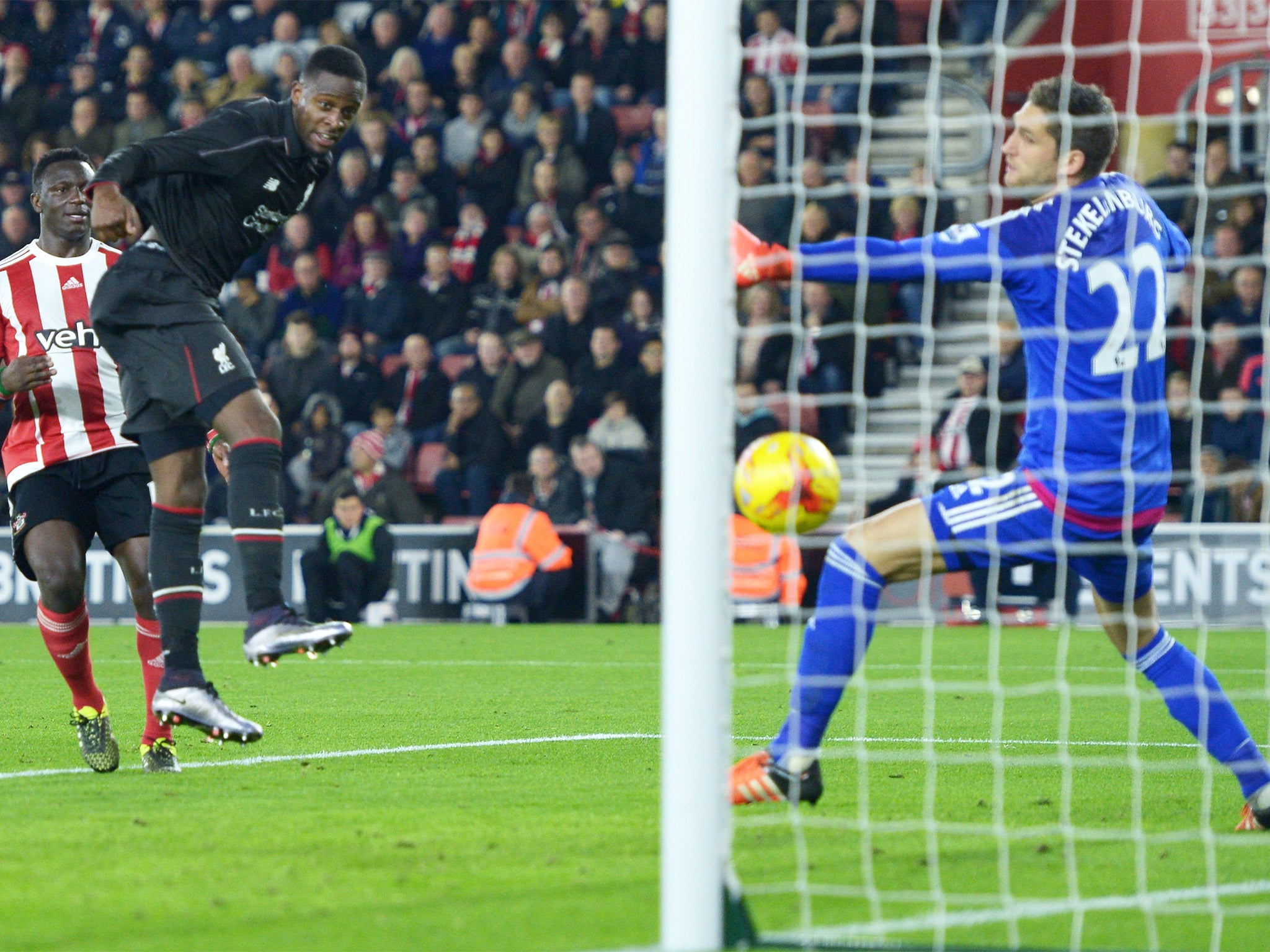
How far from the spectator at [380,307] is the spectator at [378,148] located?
0.95 m

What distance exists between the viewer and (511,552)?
1345 cm

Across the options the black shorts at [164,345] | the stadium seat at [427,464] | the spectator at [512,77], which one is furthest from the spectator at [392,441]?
the black shorts at [164,345]

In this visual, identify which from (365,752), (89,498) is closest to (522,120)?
(89,498)

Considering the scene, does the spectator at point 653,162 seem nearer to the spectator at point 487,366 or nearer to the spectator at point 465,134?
the spectator at point 465,134

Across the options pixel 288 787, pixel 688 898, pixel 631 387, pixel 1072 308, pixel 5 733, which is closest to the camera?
pixel 688 898

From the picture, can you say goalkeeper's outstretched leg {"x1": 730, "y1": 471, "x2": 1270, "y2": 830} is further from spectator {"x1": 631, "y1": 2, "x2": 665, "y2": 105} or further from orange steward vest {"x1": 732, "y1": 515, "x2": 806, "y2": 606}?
spectator {"x1": 631, "y1": 2, "x2": 665, "y2": 105}

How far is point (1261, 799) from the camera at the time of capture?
4.77 metres

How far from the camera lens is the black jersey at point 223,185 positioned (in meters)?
5.09

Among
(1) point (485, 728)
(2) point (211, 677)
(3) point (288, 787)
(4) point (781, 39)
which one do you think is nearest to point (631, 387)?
(4) point (781, 39)

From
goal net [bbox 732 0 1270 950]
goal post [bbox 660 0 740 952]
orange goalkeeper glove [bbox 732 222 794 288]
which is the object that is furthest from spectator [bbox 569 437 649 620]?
goal post [bbox 660 0 740 952]

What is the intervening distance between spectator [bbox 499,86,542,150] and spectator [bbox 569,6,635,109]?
39cm

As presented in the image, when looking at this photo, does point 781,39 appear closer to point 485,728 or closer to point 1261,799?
point 485,728

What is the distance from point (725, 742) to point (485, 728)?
147 inches

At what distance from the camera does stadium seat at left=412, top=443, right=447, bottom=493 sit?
15094 mm
